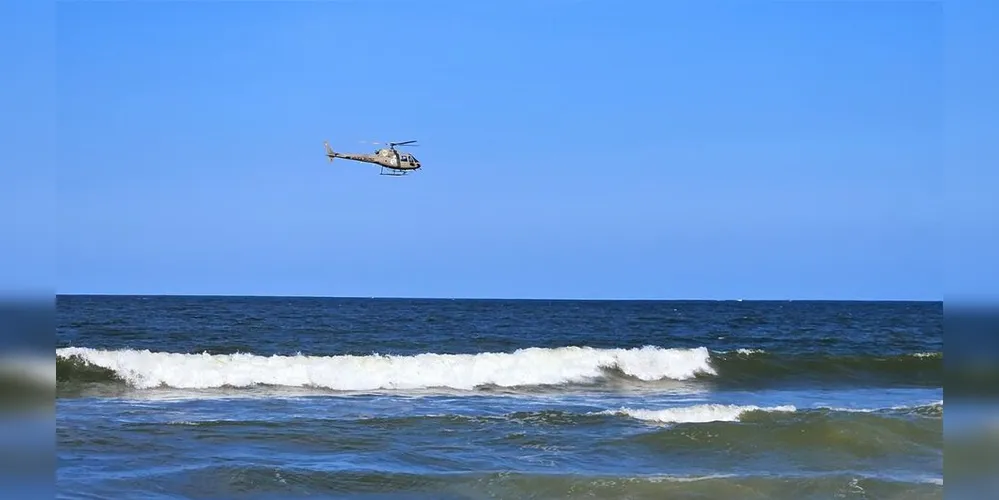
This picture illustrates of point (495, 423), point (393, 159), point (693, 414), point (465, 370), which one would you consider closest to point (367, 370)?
point (465, 370)

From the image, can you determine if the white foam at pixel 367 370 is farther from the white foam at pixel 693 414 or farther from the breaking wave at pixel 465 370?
the white foam at pixel 693 414

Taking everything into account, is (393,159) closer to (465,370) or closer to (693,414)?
(465,370)

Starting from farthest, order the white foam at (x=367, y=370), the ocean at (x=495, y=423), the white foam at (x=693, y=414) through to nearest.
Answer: the white foam at (x=367, y=370) < the white foam at (x=693, y=414) < the ocean at (x=495, y=423)

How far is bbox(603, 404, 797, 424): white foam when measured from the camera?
13719mm

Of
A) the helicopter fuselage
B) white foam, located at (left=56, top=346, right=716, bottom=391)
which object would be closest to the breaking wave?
white foam, located at (left=56, top=346, right=716, bottom=391)

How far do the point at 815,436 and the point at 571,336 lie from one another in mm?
25971

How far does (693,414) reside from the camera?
14.2 metres

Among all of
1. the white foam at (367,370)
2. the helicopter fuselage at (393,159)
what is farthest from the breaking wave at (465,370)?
the helicopter fuselage at (393,159)

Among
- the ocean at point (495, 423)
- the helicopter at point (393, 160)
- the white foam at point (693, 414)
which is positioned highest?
the helicopter at point (393, 160)

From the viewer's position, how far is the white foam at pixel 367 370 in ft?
64.4

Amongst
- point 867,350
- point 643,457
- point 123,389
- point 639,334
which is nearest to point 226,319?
point 639,334

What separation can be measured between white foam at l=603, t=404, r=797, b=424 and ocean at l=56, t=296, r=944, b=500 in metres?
0.07

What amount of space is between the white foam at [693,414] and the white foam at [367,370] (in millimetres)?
6214

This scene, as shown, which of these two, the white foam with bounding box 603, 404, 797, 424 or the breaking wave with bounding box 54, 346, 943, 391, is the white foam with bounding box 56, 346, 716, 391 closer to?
the breaking wave with bounding box 54, 346, 943, 391
